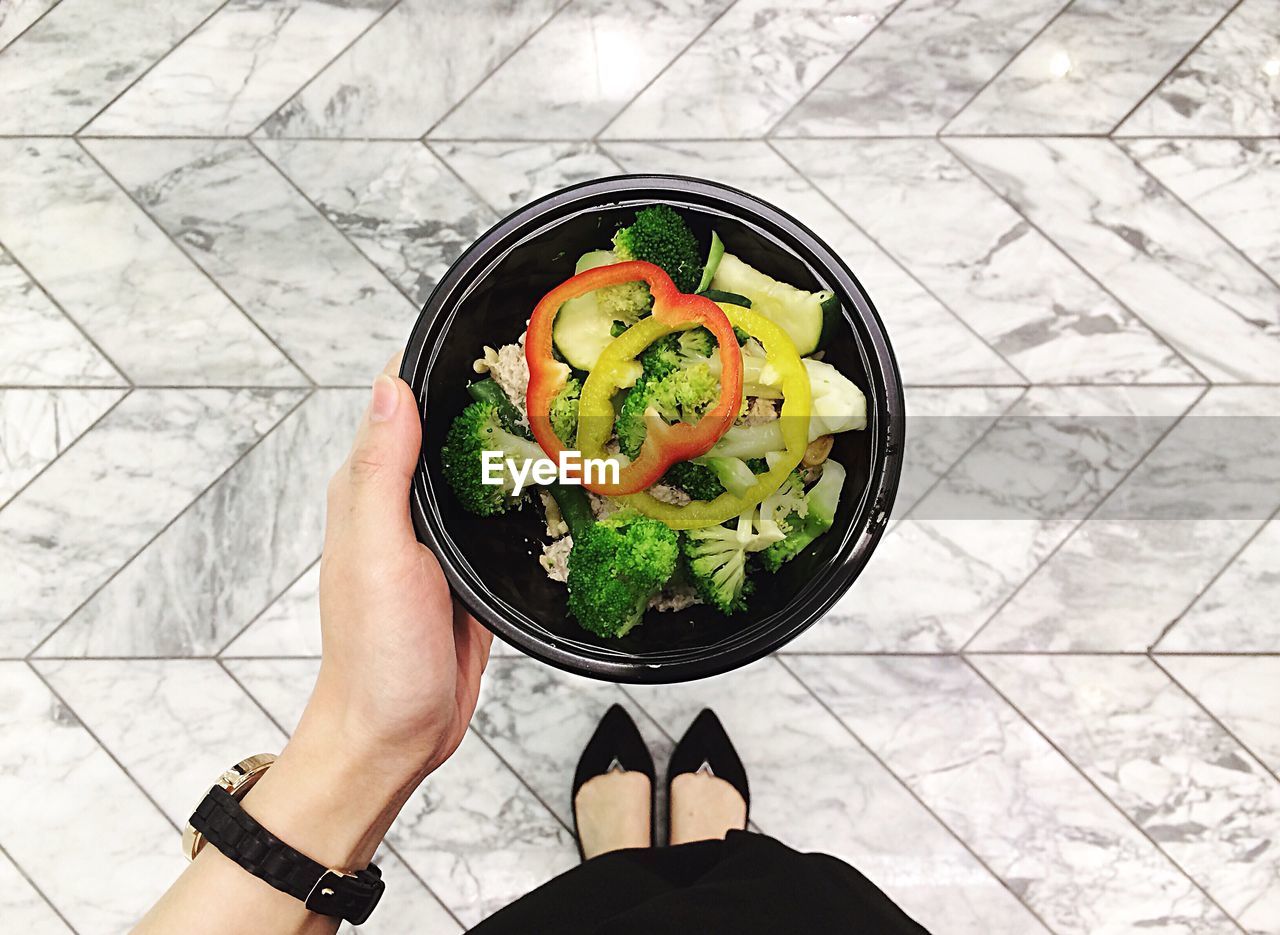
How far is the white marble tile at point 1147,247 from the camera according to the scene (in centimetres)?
196

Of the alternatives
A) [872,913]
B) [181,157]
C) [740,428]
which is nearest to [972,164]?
[740,428]

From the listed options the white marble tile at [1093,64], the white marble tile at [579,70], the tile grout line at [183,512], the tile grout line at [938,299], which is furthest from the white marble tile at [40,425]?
the white marble tile at [1093,64]

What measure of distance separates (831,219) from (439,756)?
50.0 inches

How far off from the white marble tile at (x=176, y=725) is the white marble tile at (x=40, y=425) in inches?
17.6

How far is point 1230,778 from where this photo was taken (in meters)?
1.90

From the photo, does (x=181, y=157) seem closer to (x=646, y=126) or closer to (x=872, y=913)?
(x=646, y=126)

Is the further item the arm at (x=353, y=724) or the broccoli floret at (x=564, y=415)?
the arm at (x=353, y=724)

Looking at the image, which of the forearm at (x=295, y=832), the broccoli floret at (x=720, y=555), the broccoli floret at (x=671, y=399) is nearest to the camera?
the broccoli floret at (x=671, y=399)

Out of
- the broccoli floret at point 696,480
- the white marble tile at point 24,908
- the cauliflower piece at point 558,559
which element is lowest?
the white marble tile at point 24,908

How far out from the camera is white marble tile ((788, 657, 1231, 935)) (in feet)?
6.18

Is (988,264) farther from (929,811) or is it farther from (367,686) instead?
(367,686)

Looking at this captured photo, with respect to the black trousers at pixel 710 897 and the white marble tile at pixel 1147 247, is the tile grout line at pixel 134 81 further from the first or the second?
the black trousers at pixel 710 897

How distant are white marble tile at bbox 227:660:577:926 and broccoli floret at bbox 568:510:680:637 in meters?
0.89

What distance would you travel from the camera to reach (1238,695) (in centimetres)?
190
